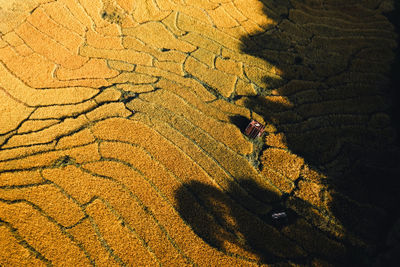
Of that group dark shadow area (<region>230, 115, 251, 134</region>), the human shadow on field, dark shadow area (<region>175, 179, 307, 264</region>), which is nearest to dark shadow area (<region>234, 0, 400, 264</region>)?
the human shadow on field

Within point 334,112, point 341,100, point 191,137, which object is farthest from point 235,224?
point 341,100

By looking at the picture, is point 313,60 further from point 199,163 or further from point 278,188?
point 199,163

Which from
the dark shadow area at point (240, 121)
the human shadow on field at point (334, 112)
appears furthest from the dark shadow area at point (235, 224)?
the dark shadow area at point (240, 121)

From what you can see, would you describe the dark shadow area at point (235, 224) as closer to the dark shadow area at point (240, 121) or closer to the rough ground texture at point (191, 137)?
the rough ground texture at point (191, 137)

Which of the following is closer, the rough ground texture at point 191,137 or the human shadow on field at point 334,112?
the rough ground texture at point 191,137

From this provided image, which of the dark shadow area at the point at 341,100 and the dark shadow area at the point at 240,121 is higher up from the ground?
the dark shadow area at the point at 341,100

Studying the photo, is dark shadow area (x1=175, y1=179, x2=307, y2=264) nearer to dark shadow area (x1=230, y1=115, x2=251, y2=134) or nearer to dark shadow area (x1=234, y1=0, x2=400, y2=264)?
dark shadow area (x1=234, y1=0, x2=400, y2=264)

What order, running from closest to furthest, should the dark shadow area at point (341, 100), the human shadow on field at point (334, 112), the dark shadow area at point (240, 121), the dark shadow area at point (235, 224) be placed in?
the dark shadow area at point (235, 224), the human shadow on field at point (334, 112), the dark shadow area at point (341, 100), the dark shadow area at point (240, 121)

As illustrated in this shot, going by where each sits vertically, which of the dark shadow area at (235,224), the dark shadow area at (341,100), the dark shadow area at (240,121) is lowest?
the dark shadow area at (235,224)
